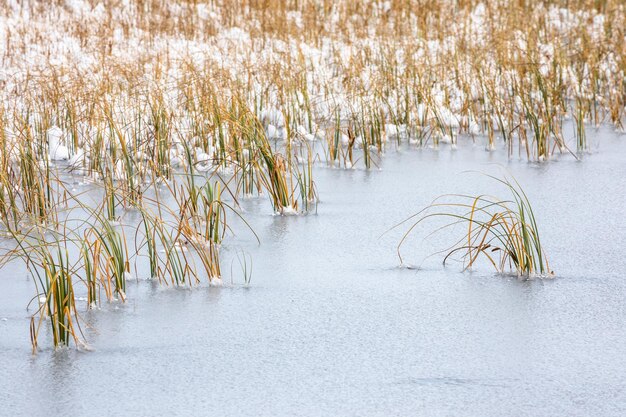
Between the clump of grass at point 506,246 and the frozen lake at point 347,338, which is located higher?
the clump of grass at point 506,246

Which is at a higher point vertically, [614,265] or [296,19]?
[296,19]

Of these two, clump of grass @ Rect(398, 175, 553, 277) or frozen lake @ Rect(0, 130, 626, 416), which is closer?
frozen lake @ Rect(0, 130, 626, 416)

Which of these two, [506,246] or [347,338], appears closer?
[347,338]

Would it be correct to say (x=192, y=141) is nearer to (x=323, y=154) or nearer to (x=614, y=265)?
(x=323, y=154)

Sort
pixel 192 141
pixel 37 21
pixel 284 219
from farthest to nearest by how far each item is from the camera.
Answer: pixel 37 21 < pixel 192 141 < pixel 284 219

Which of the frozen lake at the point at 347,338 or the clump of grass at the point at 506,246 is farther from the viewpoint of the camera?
the clump of grass at the point at 506,246

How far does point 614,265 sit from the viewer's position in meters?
4.11

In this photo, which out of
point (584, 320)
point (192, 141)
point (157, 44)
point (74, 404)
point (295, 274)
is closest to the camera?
point (74, 404)

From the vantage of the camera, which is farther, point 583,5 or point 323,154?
point 583,5

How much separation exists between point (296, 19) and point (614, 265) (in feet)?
Result: 24.9

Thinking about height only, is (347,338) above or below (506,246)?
below

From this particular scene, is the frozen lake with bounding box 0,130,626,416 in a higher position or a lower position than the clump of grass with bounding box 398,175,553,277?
lower

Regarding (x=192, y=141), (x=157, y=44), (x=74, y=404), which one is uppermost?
(x=157, y=44)

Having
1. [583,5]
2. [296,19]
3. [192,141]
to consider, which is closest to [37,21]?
[296,19]
